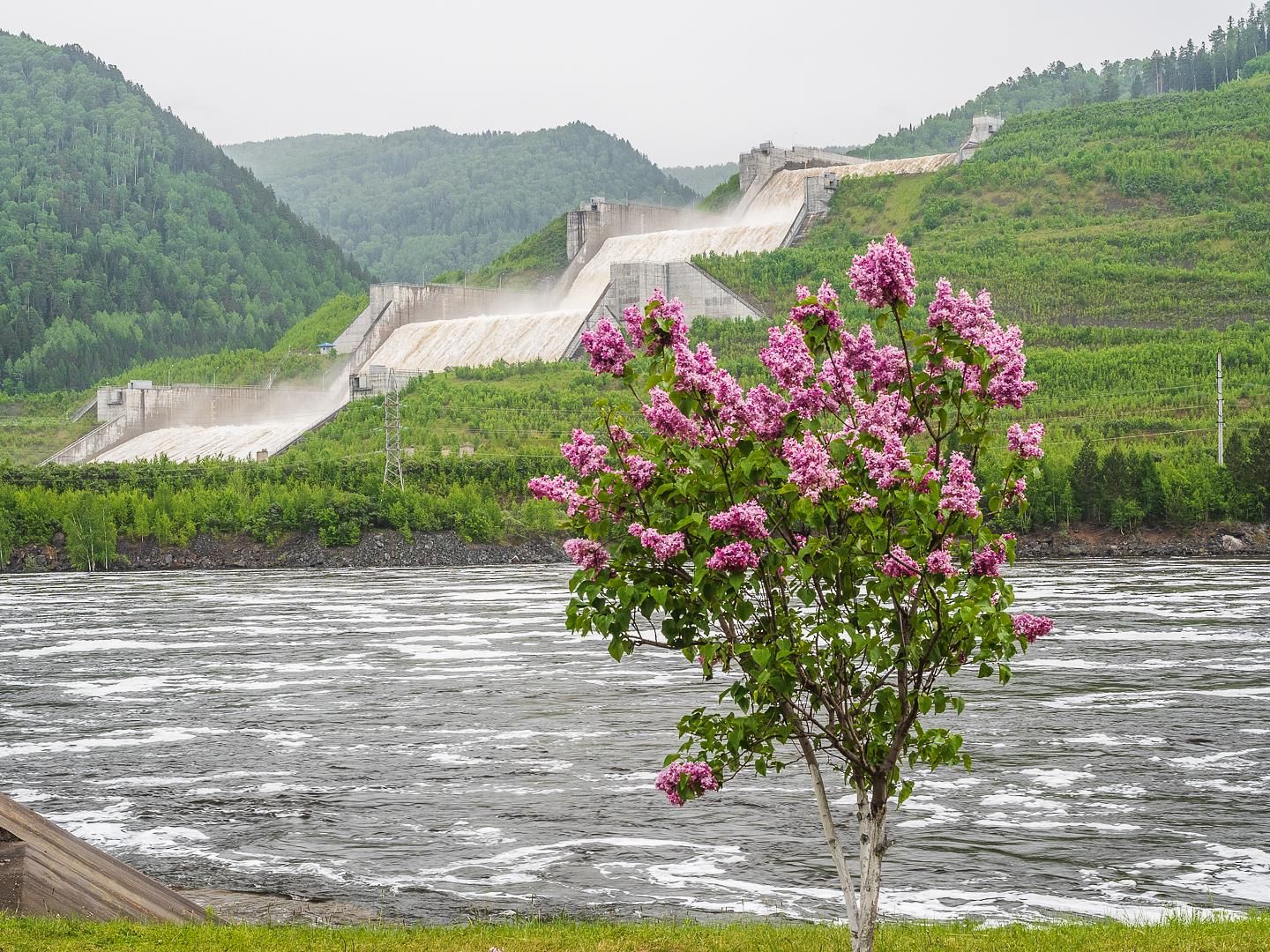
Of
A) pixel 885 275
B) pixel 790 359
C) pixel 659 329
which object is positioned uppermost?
pixel 885 275

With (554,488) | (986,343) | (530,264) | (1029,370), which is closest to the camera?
(986,343)

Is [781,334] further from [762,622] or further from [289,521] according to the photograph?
[289,521]

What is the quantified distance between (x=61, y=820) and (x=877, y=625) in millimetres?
11819

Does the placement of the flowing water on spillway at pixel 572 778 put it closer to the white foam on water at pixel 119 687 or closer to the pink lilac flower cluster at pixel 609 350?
the white foam on water at pixel 119 687

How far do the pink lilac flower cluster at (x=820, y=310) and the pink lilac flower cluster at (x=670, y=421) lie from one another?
883mm

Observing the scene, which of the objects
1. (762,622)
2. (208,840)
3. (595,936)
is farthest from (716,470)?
(208,840)

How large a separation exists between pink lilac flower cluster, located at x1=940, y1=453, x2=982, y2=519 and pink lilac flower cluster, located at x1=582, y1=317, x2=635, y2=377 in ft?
6.63

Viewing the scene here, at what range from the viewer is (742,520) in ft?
29.4

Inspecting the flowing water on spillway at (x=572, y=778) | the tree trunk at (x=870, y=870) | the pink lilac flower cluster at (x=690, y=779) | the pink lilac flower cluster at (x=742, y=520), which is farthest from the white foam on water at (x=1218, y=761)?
the pink lilac flower cluster at (x=742, y=520)

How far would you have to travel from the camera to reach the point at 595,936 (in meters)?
11.9

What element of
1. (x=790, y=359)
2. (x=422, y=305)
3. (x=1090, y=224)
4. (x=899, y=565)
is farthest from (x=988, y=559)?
(x=1090, y=224)

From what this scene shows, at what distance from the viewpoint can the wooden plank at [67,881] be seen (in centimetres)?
1200

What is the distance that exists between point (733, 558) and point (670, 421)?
47.9 inches

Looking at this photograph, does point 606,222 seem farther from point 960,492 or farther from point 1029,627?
point 960,492
